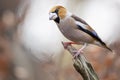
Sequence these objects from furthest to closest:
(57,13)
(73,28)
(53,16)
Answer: (73,28) < (57,13) < (53,16)

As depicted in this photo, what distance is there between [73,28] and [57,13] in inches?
7.4

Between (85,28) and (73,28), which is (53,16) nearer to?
(73,28)

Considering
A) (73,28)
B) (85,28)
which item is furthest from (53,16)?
(85,28)

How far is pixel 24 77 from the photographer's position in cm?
549

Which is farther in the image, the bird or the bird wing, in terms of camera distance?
the bird wing

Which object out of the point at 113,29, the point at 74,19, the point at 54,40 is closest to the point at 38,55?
the point at 54,40

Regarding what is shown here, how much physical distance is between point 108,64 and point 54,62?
451mm

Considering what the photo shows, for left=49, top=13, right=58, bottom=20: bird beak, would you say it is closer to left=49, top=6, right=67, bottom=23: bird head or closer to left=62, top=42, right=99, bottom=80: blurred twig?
left=49, top=6, right=67, bottom=23: bird head

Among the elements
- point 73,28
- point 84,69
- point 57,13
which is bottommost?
point 84,69

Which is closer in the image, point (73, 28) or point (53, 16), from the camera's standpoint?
point (53, 16)

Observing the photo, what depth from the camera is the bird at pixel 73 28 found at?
120 inches

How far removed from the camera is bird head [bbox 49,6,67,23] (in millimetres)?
2965

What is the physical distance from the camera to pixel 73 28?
126 inches

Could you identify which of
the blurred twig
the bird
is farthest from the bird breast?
the blurred twig
